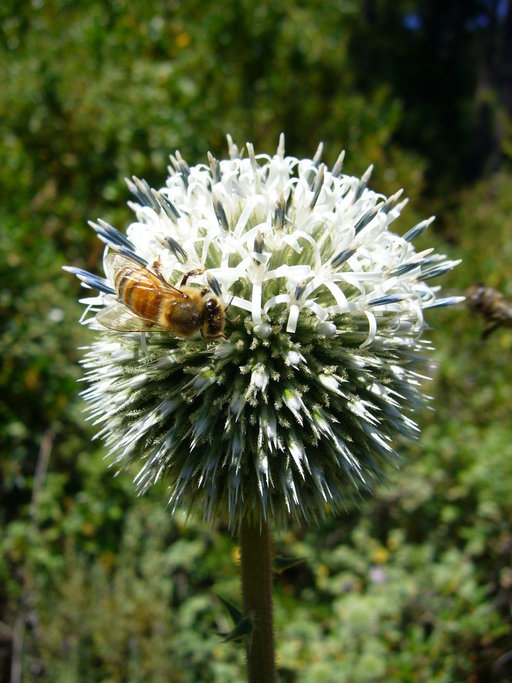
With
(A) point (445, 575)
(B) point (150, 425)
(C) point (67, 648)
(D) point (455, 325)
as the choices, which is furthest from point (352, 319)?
(D) point (455, 325)

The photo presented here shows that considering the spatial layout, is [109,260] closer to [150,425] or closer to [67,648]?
[150,425]

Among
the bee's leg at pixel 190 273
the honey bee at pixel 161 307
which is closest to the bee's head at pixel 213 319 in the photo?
the honey bee at pixel 161 307

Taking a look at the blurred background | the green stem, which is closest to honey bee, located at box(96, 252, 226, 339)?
the green stem

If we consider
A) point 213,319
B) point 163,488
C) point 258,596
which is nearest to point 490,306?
point 213,319

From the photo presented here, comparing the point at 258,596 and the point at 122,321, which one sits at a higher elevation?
the point at 122,321

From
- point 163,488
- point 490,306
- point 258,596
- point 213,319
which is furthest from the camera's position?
point 163,488

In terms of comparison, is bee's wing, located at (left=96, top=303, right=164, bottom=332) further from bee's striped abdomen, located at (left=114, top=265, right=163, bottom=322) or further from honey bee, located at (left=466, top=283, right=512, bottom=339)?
honey bee, located at (left=466, top=283, right=512, bottom=339)

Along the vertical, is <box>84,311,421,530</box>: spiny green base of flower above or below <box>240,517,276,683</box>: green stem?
above

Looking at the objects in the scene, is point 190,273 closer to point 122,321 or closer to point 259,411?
point 122,321
